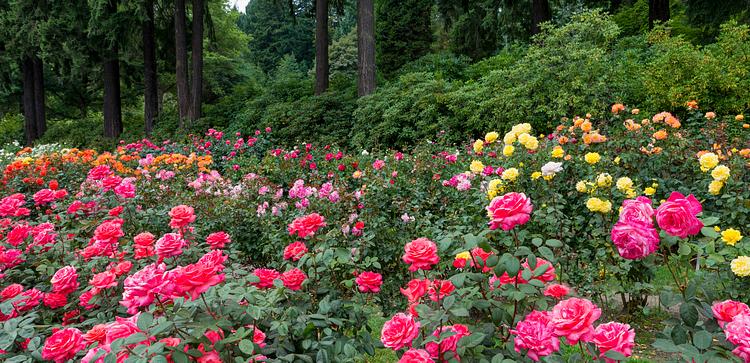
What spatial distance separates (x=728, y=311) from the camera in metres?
1.27

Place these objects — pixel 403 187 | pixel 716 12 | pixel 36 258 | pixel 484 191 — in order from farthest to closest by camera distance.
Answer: pixel 716 12, pixel 403 187, pixel 484 191, pixel 36 258

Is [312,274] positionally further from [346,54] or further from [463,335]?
[346,54]

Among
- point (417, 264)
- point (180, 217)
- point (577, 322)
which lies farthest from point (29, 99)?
point (577, 322)

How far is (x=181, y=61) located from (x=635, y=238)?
51.8 feet

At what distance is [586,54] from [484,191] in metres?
5.28

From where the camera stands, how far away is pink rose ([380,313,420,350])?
1.34 metres

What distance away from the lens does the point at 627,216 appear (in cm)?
147

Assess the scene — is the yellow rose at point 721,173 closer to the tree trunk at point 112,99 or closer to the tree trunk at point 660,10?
the tree trunk at point 660,10

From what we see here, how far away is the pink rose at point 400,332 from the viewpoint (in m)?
1.34

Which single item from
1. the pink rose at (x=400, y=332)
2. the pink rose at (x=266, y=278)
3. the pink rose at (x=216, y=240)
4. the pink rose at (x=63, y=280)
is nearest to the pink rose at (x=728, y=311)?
the pink rose at (x=400, y=332)

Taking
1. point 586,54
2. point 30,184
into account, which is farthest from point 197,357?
point 586,54

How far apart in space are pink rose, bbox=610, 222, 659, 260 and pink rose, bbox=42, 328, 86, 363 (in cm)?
155

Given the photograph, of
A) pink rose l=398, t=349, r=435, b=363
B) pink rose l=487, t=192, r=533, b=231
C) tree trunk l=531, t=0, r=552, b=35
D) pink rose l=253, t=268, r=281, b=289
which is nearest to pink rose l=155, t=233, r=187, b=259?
pink rose l=253, t=268, r=281, b=289

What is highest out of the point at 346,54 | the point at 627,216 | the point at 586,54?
the point at 346,54
